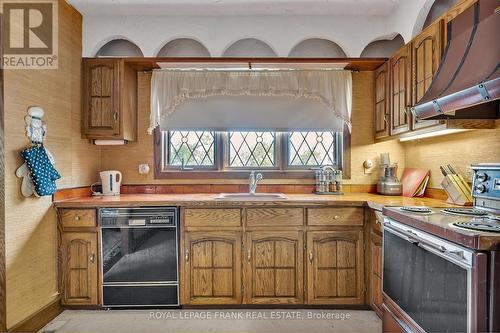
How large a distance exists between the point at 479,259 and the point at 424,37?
1.67 m

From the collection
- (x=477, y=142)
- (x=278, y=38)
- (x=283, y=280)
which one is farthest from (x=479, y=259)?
(x=278, y=38)

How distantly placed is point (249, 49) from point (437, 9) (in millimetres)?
1547

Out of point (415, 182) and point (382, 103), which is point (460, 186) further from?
point (382, 103)

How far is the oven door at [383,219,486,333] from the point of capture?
135 centimetres

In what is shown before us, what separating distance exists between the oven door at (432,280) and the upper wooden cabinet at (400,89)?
36.7 inches

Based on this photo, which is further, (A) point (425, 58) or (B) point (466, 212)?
(A) point (425, 58)

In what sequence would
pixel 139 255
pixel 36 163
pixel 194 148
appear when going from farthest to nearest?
pixel 194 148 → pixel 139 255 → pixel 36 163

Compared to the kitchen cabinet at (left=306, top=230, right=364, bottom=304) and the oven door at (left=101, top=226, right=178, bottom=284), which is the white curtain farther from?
the kitchen cabinet at (left=306, top=230, right=364, bottom=304)

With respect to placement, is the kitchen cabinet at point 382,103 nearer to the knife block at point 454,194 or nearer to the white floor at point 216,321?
the knife block at point 454,194

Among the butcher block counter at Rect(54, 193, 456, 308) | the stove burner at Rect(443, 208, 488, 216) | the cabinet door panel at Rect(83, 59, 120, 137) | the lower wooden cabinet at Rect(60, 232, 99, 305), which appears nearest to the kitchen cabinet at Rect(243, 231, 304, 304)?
the butcher block counter at Rect(54, 193, 456, 308)

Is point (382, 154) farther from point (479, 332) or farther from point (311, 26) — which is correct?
point (479, 332)

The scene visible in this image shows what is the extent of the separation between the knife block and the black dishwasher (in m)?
2.05

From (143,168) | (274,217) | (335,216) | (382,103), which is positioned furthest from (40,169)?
(382,103)

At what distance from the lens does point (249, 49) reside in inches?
124
